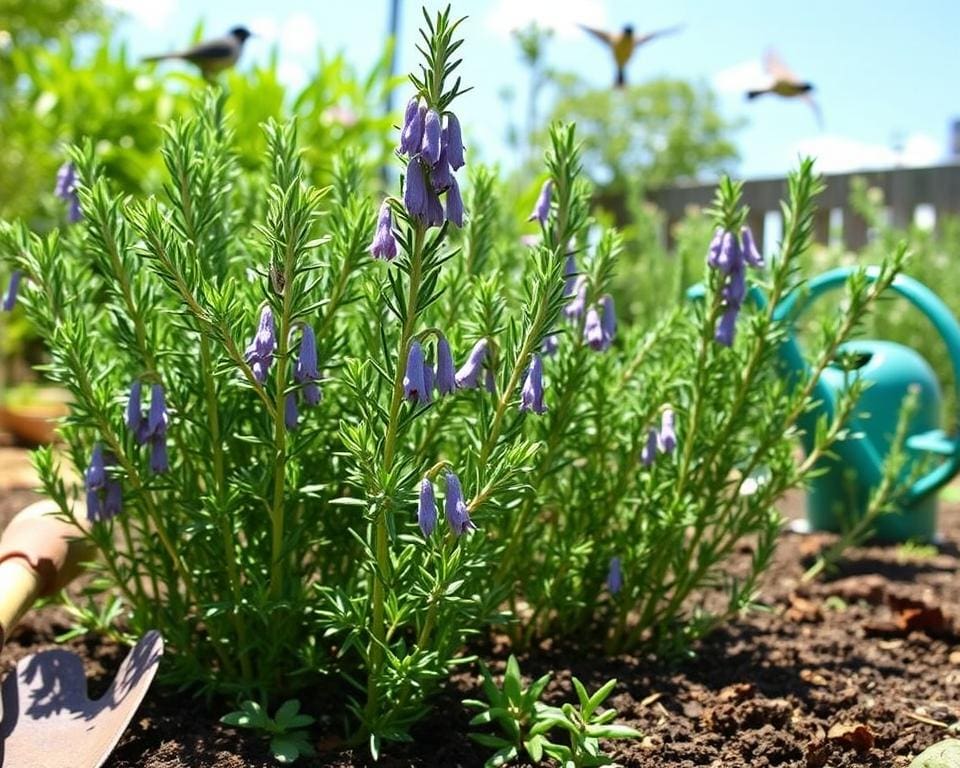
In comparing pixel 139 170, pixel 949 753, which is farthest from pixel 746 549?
pixel 139 170

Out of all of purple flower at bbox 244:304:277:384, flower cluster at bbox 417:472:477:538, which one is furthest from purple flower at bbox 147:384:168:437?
flower cluster at bbox 417:472:477:538

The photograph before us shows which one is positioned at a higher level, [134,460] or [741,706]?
[134,460]

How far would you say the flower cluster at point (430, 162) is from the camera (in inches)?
57.5

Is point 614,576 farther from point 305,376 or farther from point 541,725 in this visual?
point 305,376

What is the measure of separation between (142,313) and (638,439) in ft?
3.47

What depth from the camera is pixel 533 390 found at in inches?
65.9

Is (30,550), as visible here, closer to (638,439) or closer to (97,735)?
(97,735)

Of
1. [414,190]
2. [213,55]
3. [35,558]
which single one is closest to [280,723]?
[35,558]

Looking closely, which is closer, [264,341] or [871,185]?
[264,341]

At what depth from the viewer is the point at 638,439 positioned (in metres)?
2.35

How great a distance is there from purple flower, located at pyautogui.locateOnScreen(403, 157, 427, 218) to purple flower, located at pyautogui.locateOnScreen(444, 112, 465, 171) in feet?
0.15

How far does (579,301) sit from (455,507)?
0.68 metres

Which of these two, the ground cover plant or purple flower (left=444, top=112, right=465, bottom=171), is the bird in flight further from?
purple flower (left=444, top=112, right=465, bottom=171)

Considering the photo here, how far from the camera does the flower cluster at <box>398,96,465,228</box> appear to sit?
1461 mm
